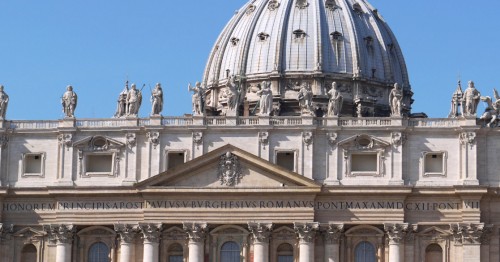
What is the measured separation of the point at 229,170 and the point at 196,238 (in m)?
4.49

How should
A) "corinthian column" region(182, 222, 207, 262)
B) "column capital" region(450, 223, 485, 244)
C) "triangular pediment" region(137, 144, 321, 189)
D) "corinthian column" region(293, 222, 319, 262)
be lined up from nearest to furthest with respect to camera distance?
"column capital" region(450, 223, 485, 244), "corinthian column" region(293, 222, 319, 262), "corinthian column" region(182, 222, 207, 262), "triangular pediment" region(137, 144, 321, 189)

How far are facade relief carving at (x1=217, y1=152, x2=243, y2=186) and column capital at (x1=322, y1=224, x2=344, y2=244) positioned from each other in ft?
19.8

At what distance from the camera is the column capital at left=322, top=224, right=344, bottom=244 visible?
103938 millimetres

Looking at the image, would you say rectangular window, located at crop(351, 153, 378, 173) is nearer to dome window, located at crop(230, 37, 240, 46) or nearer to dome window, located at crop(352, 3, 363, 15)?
dome window, located at crop(230, 37, 240, 46)

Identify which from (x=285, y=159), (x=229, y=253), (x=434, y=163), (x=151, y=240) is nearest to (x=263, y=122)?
(x=285, y=159)

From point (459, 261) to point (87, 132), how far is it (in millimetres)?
23442

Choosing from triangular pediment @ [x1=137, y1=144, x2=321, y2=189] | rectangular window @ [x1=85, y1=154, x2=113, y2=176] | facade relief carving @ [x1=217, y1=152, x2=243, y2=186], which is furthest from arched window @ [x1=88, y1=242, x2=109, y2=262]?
facade relief carving @ [x1=217, y1=152, x2=243, y2=186]

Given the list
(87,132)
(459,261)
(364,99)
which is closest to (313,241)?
(459,261)

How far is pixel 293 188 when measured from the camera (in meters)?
104

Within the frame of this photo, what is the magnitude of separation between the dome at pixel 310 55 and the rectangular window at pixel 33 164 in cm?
3018

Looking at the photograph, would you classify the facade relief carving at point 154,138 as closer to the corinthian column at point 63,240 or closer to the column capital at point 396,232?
the corinthian column at point 63,240

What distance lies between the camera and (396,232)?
340 ft

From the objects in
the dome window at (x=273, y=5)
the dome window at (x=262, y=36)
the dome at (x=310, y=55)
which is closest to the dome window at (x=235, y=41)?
the dome at (x=310, y=55)

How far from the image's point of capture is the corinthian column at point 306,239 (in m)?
103
